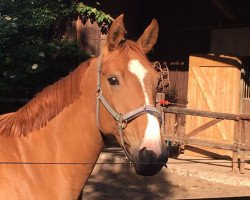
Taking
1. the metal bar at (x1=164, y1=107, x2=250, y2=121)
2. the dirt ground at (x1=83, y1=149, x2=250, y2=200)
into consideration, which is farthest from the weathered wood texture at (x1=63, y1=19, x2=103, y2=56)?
the dirt ground at (x1=83, y1=149, x2=250, y2=200)

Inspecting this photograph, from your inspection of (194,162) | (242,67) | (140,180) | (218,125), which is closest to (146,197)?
(140,180)

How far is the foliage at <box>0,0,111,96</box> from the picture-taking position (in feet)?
26.6

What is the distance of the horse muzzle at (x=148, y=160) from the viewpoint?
213cm

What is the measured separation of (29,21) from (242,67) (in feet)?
15.8

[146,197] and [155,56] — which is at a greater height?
[155,56]

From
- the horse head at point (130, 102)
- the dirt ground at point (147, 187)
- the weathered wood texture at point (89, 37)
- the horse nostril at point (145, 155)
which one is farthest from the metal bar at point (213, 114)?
the horse nostril at point (145, 155)

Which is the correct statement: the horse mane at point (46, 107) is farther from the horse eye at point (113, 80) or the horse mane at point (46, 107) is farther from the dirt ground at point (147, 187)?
the dirt ground at point (147, 187)

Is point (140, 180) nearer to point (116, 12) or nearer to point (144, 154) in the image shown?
point (116, 12)

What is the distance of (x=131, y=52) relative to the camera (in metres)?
2.39

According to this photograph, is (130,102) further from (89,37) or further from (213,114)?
(89,37)

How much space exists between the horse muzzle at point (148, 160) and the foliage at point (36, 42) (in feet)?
19.9

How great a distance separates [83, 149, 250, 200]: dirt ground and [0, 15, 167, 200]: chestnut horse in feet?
12.5

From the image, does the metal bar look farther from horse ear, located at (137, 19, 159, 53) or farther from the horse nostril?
the horse nostril

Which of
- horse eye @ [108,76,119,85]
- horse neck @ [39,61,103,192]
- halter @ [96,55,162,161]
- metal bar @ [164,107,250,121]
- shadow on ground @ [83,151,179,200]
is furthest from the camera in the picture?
metal bar @ [164,107,250,121]
